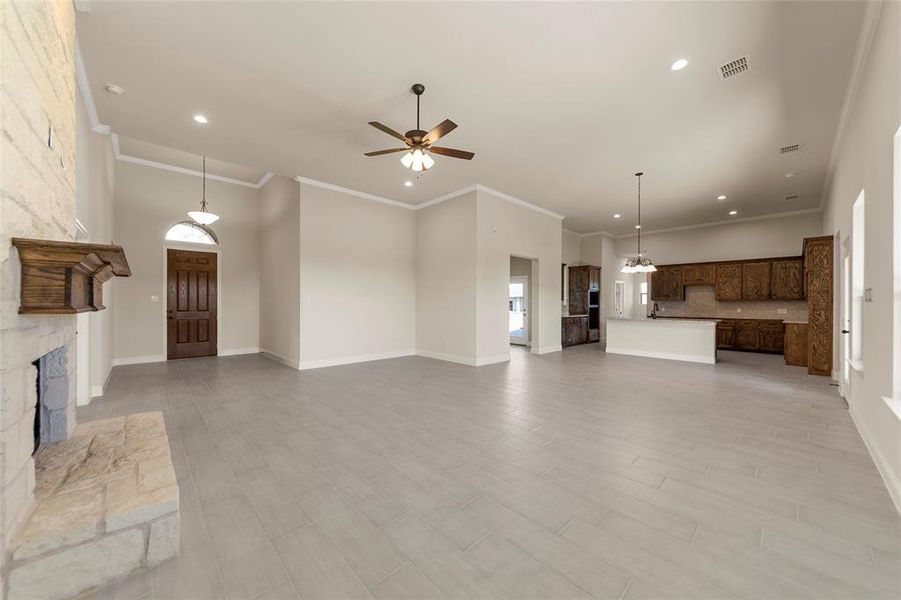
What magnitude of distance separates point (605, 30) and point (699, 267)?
29.0 feet

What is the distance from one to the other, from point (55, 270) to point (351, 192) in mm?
5644

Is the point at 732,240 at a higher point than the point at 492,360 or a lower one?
higher

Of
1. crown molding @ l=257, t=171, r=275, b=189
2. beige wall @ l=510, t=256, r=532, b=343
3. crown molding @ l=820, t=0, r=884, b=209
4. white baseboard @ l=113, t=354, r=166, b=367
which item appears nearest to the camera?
crown molding @ l=820, t=0, r=884, b=209

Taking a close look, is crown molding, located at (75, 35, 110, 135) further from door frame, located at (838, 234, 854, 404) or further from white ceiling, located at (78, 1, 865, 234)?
door frame, located at (838, 234, 854, 404)

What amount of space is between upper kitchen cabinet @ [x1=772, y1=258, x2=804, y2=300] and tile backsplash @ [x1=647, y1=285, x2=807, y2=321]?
0.34m

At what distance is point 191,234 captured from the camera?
24.3 feet

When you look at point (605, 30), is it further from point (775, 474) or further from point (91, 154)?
point (91, 154)

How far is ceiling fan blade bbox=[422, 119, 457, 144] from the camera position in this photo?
10.7 feet

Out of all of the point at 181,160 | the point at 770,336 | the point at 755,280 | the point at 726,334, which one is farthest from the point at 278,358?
the point at 755,280

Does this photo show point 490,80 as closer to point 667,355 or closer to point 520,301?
point 667,355

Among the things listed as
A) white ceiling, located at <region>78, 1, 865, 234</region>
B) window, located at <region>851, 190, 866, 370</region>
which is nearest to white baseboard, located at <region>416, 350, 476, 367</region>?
white ceiling, located at <region>78, 1, 865, 234</region>

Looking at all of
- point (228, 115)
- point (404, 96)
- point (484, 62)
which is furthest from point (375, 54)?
point (228, 115)

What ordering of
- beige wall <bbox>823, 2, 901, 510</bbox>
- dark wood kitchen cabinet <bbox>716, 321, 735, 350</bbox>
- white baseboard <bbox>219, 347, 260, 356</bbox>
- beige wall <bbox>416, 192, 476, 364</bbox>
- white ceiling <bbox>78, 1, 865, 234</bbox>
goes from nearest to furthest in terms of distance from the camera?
beige wall <bbox>823, 2, 901, 510</bbox>
white ceiling <bbox>78, 1, 865, 234</bbox>
beige wall <bbox>416, 192, 476, 364</bbox>
white baseboard <bbox>219, 347, 260, 356</bbox>
dark wood kitchen cabinet <bbox>716, 321, 735, 350</bbox>

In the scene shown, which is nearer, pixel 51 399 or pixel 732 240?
pixel 51 399
